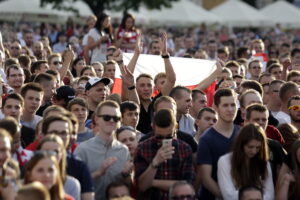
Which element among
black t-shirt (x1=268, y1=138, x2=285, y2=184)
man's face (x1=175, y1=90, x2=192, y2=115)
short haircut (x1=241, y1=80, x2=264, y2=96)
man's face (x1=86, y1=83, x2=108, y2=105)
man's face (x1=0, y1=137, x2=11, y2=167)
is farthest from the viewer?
short haircut (x1=241, y1=80, x2=264, y2=96)

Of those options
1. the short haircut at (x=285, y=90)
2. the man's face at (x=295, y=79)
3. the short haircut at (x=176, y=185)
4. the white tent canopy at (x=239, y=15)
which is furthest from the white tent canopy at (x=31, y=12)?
the short haircut at (x=176, y=185)

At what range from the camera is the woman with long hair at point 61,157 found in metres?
8.83

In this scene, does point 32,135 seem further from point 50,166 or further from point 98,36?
point 98,36

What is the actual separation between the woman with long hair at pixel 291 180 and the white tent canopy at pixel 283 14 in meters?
37.2

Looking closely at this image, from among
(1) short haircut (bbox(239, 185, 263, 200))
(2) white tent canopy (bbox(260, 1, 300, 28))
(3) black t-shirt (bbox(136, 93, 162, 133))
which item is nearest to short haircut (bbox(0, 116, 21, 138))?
(1) short haircut (bbox(239, 185, 263, 200))

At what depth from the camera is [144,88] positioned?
1306 centimetres

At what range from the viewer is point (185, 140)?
10.7 metres

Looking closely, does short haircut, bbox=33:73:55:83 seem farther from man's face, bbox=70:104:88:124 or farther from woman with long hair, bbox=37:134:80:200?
woman with long hair, bbox=37:134:80:200

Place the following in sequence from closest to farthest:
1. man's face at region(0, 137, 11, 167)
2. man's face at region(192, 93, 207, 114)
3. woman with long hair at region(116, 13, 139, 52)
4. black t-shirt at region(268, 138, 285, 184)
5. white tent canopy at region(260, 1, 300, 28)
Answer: man's face at region(0, 137, 11, 167)
black t-shirt at region(268, 138, 285, 184)
man's face at region(192, 93, 207, 114)
woman with long hair at region(116, 13, 139, 52)
white tent canopy at region(260, 1, 300, 28)

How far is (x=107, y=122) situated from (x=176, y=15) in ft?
116

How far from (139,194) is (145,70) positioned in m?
6.43

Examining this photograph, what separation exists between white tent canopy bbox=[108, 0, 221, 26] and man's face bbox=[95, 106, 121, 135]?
33.7m

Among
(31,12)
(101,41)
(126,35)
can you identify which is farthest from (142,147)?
(31,12)

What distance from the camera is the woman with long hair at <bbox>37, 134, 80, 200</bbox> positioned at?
8.83m
